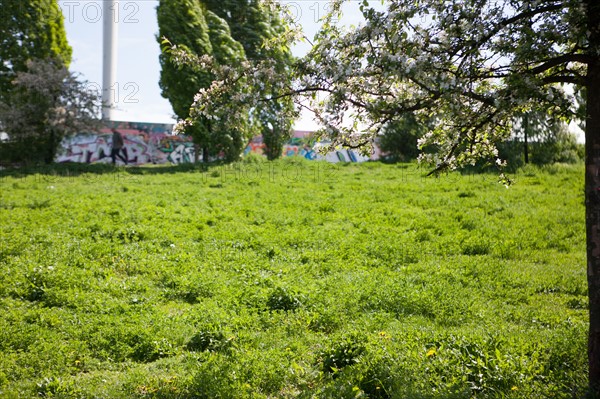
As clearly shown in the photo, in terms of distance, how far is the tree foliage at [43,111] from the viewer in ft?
74.9

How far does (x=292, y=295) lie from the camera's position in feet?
24.9

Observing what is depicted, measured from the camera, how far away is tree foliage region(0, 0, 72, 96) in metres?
24.5

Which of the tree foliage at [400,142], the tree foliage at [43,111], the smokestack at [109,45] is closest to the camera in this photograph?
the tree foliage at [43,111]

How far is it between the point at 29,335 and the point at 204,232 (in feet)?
16.9

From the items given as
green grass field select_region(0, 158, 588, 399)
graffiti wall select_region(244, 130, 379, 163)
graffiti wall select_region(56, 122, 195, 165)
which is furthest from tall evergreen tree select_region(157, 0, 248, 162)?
green grass field select_region(0, 158, 588, 399)

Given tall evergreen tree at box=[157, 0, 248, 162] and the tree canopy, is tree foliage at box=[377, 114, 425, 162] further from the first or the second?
the tree canopy

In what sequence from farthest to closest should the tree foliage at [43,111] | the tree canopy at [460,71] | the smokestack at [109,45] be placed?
the smokestack at [109,45] → the tree foliage at [43,111] → the tree canopy at [460,71]

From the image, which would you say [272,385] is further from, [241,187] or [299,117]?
[241,187]

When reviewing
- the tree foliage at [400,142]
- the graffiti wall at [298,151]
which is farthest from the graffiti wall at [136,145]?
the tree foliage at [400,142]

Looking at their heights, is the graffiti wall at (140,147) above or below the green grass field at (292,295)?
above

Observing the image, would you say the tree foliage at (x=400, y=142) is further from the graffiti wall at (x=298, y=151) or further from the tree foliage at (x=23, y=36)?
the tree foliage at (x=23, y=36)

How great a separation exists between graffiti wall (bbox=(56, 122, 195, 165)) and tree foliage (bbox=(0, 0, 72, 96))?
6.64 metres

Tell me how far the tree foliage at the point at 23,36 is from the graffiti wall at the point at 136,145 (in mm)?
6637

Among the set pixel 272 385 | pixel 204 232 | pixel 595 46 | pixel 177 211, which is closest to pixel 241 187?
pixel 177 211
